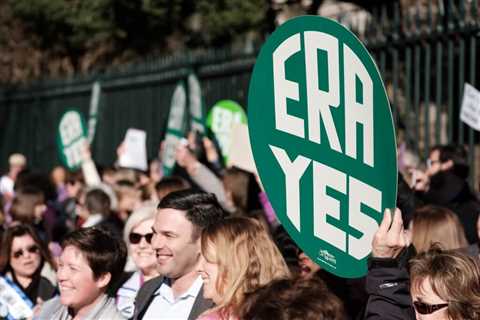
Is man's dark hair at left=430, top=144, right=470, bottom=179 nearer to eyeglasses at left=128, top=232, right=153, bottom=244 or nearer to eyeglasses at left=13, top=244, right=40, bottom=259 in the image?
eyeglasses at left=128, top=232, right=153, bottom=244

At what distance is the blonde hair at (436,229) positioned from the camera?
5.90 m

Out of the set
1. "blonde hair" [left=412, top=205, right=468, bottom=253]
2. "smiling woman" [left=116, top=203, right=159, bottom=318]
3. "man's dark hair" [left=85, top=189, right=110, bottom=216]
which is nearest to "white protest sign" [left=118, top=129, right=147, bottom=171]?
"man's dark hair" [left=85, top=189, right=110, bottom=216]

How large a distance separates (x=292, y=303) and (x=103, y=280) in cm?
216

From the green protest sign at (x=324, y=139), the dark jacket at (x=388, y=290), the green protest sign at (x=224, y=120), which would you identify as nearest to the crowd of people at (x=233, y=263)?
the dark jacket at (x=388, y=290)

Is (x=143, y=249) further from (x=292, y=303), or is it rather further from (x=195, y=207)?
(x=292, y=303)

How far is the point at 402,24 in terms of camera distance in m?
9.52

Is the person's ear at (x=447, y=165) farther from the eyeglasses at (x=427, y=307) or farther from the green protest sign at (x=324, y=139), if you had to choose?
the eyeglasses at (x=427, y=307)

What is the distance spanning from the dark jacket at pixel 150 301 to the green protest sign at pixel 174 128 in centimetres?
644

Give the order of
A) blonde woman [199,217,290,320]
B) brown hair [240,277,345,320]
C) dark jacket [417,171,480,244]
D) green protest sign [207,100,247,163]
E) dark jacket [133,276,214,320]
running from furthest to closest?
green protest sign [207,100,247,163] < dark jacket [417,171,480,244] < dark jacket [133,276,214,320] < blonde woman [199,217,290,320] < brown hair [240,277,345,320]

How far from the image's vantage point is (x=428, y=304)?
12.9 feet

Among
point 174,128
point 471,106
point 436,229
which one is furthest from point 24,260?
point 174,128

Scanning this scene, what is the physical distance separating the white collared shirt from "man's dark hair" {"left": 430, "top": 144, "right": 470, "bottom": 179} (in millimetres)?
3227

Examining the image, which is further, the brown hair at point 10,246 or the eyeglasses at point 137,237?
the brown hair at point 10,246

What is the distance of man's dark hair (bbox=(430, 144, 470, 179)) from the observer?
309 inches
